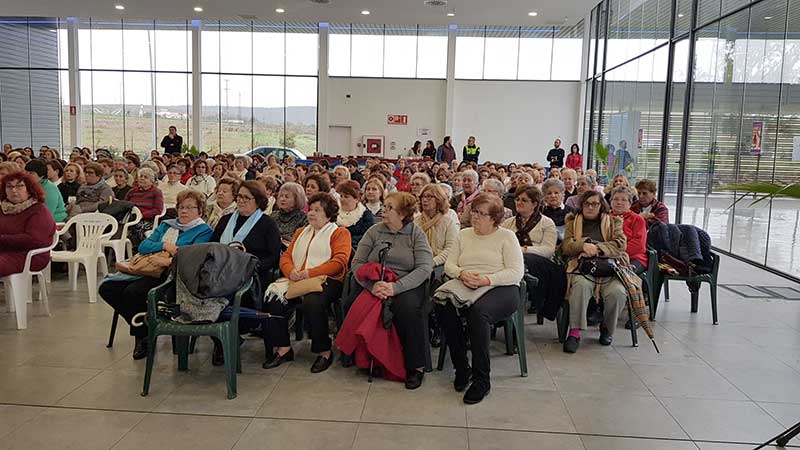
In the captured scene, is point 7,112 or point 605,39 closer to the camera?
point 605,39

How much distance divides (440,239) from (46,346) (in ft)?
9.80

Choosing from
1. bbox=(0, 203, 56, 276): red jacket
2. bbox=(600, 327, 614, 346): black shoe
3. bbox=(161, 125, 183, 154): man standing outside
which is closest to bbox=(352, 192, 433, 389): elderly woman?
bbox=(600, 327, 614, 346): black shoe

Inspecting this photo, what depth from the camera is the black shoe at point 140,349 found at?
4430mm

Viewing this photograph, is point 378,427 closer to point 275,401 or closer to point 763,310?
point 275,401

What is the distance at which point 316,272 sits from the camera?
4.38 m

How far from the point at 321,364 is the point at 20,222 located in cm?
286

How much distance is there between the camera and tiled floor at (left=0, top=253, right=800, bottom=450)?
3.30m

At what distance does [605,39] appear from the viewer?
1647 centimetres

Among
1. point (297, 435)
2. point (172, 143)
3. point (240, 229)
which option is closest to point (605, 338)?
point (297, 435)

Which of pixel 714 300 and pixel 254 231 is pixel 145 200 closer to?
pixel 254 231

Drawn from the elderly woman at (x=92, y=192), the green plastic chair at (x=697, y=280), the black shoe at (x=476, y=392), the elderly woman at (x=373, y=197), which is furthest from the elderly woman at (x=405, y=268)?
the elderly woman at (x=92, y=192)

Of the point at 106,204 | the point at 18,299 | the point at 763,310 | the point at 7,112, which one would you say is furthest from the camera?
the point at 7,112

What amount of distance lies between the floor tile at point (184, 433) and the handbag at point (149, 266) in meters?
1.19

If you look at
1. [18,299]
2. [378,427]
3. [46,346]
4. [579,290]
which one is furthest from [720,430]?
[18,299]
